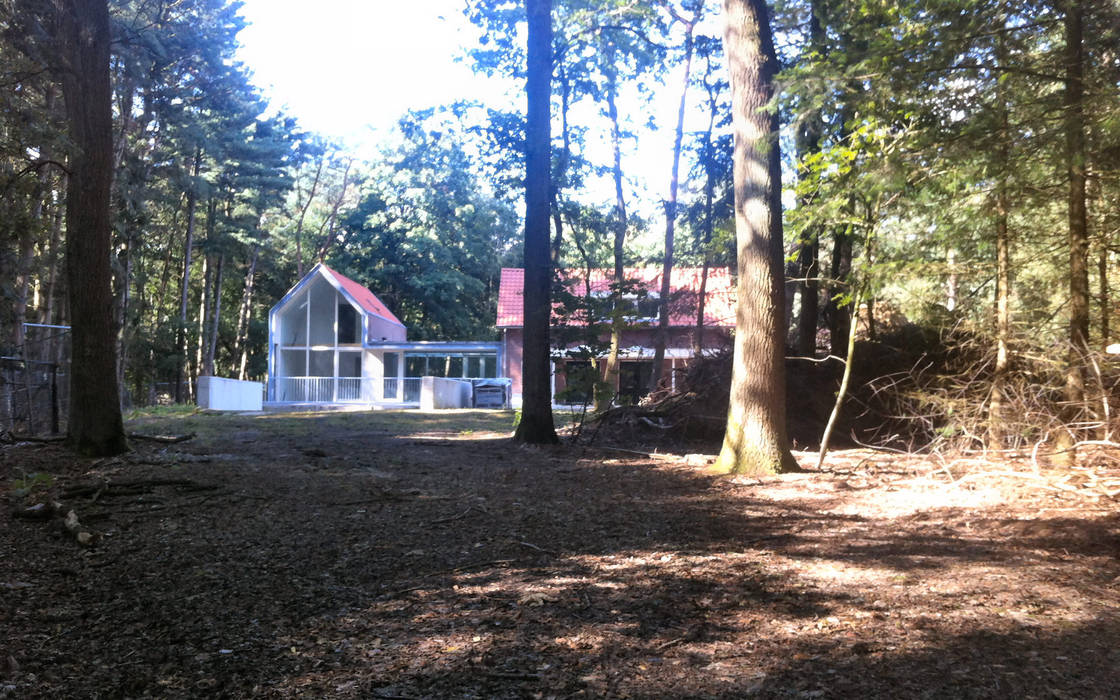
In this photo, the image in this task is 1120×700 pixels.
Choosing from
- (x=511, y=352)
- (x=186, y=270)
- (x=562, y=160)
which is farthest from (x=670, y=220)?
(x=186, y=270)

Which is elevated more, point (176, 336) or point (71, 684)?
point (176, 336)

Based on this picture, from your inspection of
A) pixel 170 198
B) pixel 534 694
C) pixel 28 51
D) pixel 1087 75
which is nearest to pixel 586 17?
pixel 28 51

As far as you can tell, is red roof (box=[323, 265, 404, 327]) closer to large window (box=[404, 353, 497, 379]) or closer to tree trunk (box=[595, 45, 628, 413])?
large window (box=[404, 353, 497, 379])

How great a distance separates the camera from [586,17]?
16.5m

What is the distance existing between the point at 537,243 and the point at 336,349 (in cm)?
2302

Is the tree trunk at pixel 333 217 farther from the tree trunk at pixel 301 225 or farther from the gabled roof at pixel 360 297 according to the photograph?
the gabled roof at pixel 360 297

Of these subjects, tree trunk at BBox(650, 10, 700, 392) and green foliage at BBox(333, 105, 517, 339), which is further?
green foliage at BBox(333, 105, 517, 339)

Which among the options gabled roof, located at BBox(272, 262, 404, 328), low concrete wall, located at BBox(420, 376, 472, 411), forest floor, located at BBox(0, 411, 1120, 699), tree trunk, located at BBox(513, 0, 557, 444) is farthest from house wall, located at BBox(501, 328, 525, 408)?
forest floor, located at BBox(0, 411, 1120, 699)

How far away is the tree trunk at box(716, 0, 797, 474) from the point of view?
8289 millimetres

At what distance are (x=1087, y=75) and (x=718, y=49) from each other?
Result: 1155cm

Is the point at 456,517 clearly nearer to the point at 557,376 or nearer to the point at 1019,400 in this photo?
the point at 1019,400

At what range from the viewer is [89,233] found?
857 cm

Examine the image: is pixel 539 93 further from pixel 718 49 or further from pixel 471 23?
pixel 718 49

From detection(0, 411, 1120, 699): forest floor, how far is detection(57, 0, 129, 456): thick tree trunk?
29.4 inches
